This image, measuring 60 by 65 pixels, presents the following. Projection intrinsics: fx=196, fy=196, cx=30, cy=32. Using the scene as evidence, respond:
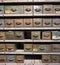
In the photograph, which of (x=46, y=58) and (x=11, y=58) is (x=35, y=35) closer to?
(x=46, y=58)

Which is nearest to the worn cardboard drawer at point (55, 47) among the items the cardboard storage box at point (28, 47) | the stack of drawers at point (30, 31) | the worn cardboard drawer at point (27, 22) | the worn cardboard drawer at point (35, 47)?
the stack of drawers at point (30, 31)

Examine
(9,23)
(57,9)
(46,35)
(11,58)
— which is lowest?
(11,58)

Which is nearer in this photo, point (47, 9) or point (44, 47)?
point (47, 9)

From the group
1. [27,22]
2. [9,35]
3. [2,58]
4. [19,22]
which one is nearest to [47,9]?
[27,22]

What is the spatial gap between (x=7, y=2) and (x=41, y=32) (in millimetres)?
800

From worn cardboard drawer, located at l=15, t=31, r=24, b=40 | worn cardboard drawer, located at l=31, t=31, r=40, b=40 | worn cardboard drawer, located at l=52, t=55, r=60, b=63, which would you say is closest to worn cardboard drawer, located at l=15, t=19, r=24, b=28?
worn cardboard drawer, located at l=15, t=31, r=24, b=40

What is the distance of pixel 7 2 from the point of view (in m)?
3.38

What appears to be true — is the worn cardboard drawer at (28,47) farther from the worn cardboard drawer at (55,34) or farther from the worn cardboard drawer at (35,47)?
the worn cardboard drawer at (55,34)

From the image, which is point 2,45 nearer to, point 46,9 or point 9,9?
point 9,9

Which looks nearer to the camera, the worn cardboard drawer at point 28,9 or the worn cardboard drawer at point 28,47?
the worn cardboard drawer at point 28,9

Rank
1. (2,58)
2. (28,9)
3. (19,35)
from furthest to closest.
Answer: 1. (2,58)
2. (19,35)
3. (28,9)

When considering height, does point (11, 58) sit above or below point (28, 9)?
below

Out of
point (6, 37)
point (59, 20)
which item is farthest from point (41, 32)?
point (6, 37)

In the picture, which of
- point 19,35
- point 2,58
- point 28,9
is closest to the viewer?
point 28,9
